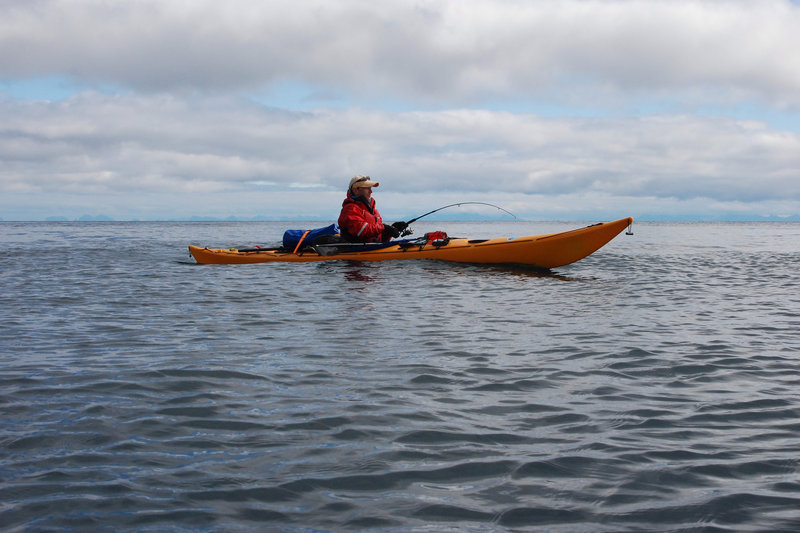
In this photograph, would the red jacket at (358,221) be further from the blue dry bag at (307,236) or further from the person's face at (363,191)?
the blue dry bag at (307,236)

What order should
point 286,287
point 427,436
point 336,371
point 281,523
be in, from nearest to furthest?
1. point 281,523
2. point 427,436
3. point 336,371
4. point 286,287

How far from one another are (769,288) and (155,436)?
37.3ft

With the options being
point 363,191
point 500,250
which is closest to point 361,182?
point 363,191

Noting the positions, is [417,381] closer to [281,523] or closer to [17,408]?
[281,523]

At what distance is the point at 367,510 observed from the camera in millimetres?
2900

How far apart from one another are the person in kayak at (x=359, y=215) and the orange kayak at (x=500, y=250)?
30 cm

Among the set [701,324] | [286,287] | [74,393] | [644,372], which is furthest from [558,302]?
[74,393]

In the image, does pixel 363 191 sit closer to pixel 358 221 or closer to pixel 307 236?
pixel 358 221

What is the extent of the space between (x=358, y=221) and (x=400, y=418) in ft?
34.5

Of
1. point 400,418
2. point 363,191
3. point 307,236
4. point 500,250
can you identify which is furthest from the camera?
point 307,236

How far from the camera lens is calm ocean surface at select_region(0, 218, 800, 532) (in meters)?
2.90

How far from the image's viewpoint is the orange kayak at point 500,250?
13602mm

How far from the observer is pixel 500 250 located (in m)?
13.9

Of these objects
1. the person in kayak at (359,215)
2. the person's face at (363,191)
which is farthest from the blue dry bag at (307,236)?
the person's face at (363,191)
